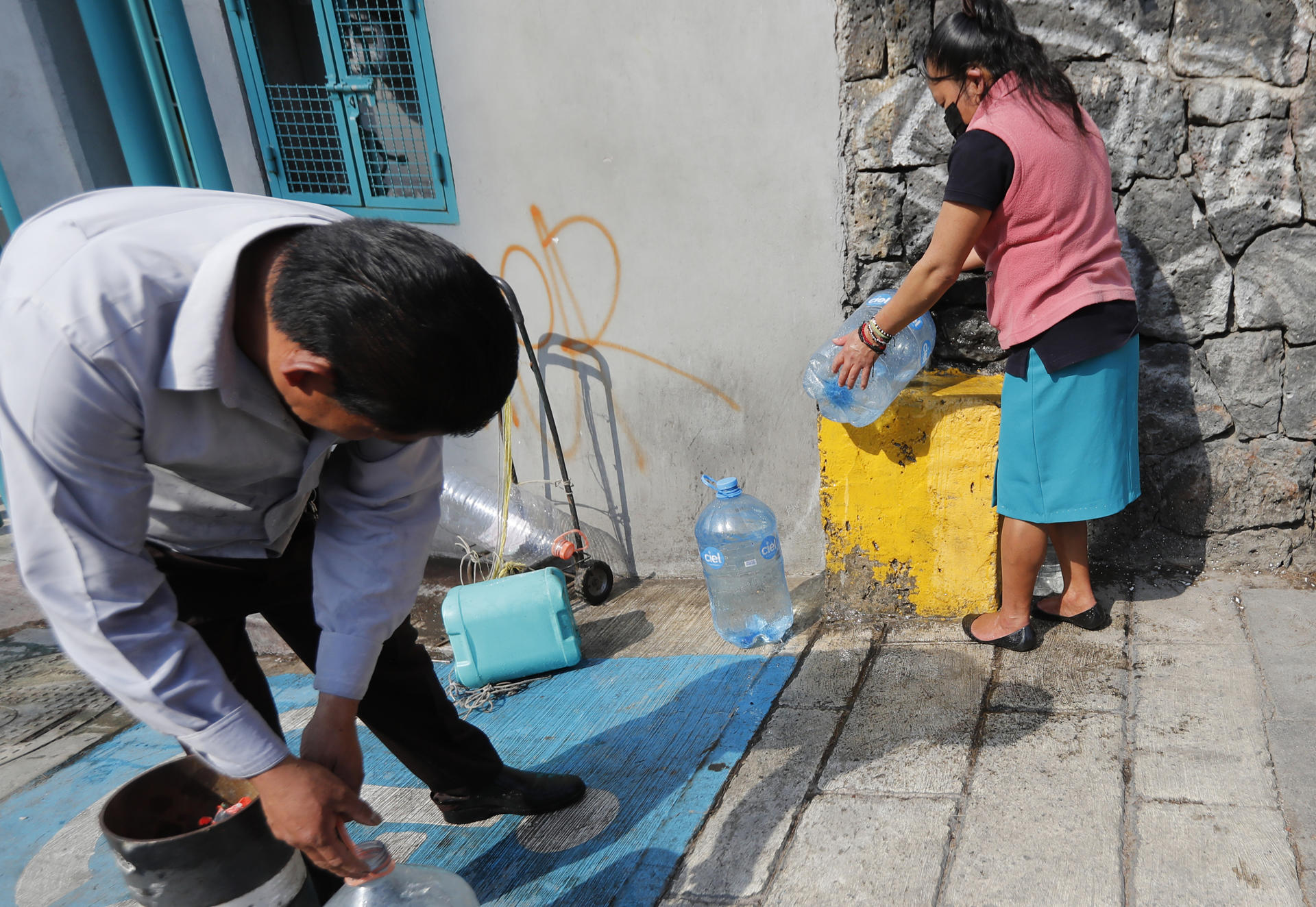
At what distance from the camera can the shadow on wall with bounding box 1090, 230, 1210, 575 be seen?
3.12 metres

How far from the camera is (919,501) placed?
10.2 ft

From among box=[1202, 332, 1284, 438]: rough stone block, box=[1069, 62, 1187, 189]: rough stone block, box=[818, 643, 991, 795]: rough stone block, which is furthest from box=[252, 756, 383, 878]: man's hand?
box=[1202, 332, 1284, 438]: rough stone block

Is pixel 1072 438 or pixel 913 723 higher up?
pixel 1072 438

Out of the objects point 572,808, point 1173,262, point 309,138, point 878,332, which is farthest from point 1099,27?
point 309,138

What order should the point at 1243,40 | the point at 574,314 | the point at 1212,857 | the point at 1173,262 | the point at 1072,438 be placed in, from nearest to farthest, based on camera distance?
the point at 1212,857, the point at 1072,438, the point at 1243,40, the point at 1173,262, the point at 574,314

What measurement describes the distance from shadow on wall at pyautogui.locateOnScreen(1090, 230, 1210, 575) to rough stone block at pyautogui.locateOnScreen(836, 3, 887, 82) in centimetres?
108

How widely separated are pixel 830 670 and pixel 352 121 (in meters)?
3.16

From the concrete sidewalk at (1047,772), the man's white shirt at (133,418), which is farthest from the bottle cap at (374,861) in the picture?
the concrete sidewalk at (1047,772)

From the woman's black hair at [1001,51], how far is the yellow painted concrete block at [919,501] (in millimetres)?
951

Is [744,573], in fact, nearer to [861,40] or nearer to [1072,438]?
[1072,438]

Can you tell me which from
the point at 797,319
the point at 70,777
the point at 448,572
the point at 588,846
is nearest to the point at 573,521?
the point at 448,572

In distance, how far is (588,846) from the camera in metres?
2.33

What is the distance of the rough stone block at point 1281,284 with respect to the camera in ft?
9.74

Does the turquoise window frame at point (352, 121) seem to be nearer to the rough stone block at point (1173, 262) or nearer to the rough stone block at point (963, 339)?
→ the rough stone block at point (963, 339)
